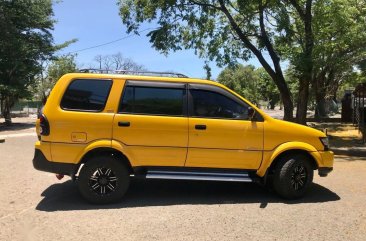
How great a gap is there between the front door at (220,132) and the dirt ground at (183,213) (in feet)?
2.18

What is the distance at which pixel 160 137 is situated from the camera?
714cm

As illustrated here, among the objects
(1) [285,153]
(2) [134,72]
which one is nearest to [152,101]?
(2) [134,72]

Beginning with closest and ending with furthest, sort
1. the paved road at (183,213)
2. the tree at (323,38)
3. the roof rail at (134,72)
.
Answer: the paved road at (183,213) → the roof rail at (134,72) → the tree at (323,38)

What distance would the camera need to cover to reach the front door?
7215mm

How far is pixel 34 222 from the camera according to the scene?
6145 mm

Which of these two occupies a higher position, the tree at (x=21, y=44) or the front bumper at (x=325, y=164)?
the tree at (x=21, y=44)

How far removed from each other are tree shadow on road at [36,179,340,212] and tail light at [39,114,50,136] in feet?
3.64

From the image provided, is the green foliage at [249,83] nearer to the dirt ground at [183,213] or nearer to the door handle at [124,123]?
the dirt ground at [183,213]

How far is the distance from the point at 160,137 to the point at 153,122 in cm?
26

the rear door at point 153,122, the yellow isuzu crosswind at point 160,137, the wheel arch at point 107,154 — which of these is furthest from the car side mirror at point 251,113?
the wheel arch at point 107,154

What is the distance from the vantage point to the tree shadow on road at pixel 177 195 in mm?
7121

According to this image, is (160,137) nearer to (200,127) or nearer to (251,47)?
(200,127)

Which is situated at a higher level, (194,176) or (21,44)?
(21,44)

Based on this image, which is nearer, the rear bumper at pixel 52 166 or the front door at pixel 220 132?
the rear bumper at pixel 52 166
